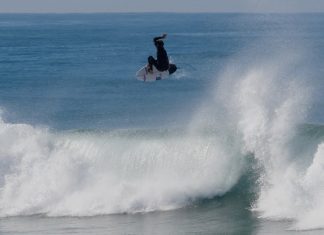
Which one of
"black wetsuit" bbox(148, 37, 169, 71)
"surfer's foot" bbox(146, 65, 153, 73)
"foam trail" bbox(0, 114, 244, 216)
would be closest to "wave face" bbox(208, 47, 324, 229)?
"foam trail" bbox(0, 114, 244, 216)

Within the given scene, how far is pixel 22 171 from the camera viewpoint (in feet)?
93.6

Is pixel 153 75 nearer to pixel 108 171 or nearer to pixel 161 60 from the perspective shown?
pixel 161 60

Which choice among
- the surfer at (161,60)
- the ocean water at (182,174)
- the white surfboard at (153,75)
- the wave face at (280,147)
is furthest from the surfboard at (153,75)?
the wave face at (280,147)

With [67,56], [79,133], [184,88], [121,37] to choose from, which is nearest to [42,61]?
[67,56]

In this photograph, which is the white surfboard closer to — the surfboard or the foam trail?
the surfboard

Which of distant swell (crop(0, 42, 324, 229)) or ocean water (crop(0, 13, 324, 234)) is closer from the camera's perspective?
ocean water (crop(0, 13, 324, 234))

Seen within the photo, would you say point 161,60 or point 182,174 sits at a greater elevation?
point 161,60

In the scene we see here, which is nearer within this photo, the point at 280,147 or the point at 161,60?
the point at 161,60

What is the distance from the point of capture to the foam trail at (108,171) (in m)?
26.3

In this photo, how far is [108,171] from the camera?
28.2 metres

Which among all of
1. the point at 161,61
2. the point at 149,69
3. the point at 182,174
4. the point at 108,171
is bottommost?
the point at 182,174

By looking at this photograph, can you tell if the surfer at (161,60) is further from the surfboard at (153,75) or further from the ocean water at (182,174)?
the ocean water at (182,174)

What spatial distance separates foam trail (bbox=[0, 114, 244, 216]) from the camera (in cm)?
2634

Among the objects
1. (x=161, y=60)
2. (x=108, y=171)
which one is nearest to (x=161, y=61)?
(x=161, y=60)
